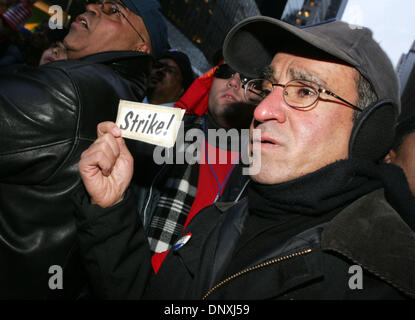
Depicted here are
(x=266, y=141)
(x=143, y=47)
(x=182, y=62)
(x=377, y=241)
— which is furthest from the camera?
(x=182, y=62)

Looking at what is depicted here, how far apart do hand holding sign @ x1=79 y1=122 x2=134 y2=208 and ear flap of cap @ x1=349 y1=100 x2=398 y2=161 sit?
137cm

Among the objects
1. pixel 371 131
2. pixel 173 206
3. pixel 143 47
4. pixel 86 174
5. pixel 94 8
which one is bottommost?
pixel 173 206

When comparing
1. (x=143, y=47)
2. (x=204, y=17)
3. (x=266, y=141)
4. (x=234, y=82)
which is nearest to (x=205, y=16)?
(x=204, y=17)

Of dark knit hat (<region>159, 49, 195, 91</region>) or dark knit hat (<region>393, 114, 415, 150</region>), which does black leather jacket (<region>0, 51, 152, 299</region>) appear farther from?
dark knit hat (<region>159, 49, 195, 91</region>)

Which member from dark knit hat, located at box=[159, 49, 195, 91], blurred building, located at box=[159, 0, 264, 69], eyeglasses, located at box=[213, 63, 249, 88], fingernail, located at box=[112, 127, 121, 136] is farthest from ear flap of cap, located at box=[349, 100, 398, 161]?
blurred building, located at box=[159, 0, 264, 69]

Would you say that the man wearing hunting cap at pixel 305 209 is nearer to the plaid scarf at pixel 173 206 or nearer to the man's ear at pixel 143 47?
the plaid scarf at pixel 173 206

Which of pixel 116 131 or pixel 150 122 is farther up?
pixel 150 122

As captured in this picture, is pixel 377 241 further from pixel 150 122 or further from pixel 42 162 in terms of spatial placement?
pixel 42 162

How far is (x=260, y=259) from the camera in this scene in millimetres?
1306

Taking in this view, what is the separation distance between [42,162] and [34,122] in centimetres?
23

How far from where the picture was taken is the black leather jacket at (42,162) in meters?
1.35

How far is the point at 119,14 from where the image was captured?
2164 millimetres

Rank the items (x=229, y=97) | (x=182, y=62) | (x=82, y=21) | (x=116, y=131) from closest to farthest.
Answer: (x=116, y=131)
(x=82, y=21)
(x=229, y=97)
(x=182, y=62)

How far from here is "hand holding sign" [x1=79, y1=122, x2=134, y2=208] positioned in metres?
1.40
